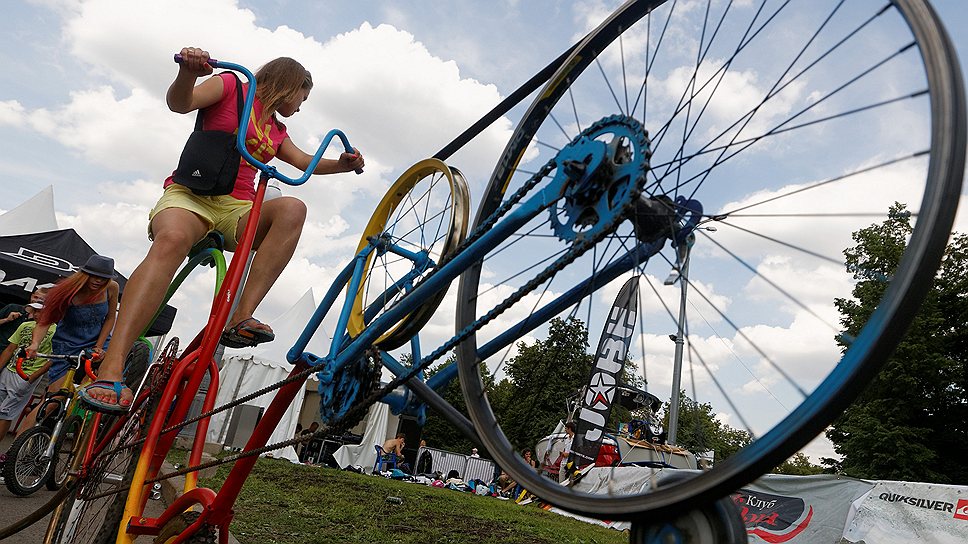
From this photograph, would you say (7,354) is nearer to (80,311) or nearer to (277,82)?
(80,311)

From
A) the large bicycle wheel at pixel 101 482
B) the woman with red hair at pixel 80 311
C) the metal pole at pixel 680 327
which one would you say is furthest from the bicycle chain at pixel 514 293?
the woman with red hair at pixel 80 311

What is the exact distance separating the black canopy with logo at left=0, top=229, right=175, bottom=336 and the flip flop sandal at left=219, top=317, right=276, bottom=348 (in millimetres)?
7302

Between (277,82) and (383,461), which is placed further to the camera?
(383,461)

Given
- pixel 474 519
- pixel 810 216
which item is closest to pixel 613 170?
pixel 810 216

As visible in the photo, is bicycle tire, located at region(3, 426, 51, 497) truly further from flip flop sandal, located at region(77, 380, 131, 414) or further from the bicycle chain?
the bicycle chain

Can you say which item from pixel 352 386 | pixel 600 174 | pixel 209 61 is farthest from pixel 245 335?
pixel 600 174

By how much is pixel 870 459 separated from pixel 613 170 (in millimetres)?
21843

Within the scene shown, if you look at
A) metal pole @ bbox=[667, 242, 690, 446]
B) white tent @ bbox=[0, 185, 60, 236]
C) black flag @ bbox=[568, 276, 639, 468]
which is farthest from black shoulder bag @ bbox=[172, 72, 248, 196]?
white tent @ bbox=[0, 185, 60, 236]

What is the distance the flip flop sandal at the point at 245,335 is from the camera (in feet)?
8.27

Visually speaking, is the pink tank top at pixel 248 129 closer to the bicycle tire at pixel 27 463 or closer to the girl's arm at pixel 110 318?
the girl's arm at pixel 110 318

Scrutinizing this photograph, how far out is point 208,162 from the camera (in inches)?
101

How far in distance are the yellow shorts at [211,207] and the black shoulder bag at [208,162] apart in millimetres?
44

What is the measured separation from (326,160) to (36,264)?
9362 millimetres

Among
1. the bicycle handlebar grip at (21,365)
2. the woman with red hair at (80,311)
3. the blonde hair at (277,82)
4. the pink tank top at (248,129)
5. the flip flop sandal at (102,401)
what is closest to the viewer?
the flip flop sandal at (102,401)
